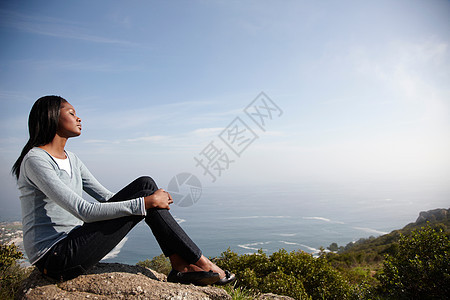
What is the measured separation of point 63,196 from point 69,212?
22cm

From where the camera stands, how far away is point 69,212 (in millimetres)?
2324

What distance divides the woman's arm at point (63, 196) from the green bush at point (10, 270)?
7.36 ft

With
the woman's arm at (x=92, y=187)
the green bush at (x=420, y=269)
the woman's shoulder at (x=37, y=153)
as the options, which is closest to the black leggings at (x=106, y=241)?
the woman's arm at (x=92, y=187)

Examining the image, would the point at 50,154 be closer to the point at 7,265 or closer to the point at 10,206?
the point at 7,265

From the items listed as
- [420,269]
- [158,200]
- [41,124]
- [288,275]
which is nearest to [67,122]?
[41,124]

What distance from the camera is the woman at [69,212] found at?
2.22m

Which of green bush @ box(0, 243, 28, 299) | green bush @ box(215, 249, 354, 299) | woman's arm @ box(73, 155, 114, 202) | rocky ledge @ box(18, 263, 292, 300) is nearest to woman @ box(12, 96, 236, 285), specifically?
rocky ledge @ box(18, 263, 292, 300)

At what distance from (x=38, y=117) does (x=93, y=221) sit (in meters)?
1.07

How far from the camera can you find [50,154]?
249cm

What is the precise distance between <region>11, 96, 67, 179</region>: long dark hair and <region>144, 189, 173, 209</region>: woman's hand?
1073mm

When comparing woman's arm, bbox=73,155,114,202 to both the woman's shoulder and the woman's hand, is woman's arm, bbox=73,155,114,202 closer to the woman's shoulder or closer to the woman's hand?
the woman's shoulder

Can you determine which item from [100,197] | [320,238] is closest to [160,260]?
[100,197]

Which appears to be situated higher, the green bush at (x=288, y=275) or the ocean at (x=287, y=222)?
the green bush at (x=288, y=275)

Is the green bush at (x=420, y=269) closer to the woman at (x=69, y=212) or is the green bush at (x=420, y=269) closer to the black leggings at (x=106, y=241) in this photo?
the woman at (x=69, y=212)
